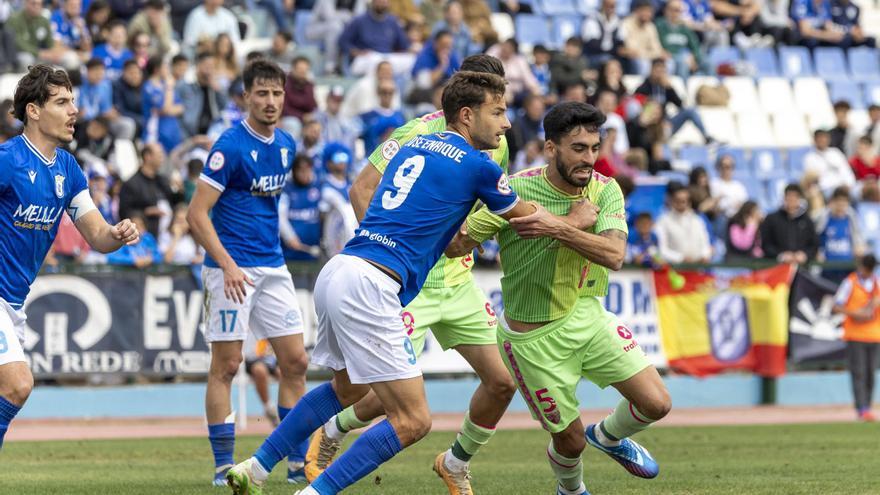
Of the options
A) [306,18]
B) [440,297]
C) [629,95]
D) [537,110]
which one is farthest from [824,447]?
[306,18]

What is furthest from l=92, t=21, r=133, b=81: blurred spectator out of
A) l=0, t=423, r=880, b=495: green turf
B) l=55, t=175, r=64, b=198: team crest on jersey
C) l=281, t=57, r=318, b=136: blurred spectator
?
l=55, t=175, r=64, b=198: team crest on jersey

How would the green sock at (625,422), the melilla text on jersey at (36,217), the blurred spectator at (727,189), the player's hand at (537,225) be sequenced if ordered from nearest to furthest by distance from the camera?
the player's hand at (537,225) < the melilla text on jersey at (36,217) < the green sock at (625,422) < the blurred spectator at (727,189)

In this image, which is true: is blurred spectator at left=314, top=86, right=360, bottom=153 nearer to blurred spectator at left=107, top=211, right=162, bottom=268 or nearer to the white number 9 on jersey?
blurred spectator at left=107, top=211, right=162, bottom=268

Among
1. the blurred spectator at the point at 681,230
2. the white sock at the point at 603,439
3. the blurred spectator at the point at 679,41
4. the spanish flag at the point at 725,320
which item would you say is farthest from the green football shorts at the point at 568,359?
the blurred spectator at the point at 679,41

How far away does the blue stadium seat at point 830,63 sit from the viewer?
28.6 m

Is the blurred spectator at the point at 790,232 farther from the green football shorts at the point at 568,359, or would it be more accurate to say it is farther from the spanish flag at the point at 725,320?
the green football shorts at the point at 568,359

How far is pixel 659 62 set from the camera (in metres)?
23.8

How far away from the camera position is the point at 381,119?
1970 cm

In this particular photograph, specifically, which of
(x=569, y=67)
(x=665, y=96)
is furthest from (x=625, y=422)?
(x=665, y=96)

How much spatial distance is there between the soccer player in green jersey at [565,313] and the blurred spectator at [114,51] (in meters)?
12.3

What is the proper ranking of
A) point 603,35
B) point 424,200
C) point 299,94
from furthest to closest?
point 603,35 → point 299,94 → point 424,200

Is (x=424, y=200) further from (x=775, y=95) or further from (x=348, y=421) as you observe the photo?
(x=775, y=95)

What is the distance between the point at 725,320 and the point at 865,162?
256 inches

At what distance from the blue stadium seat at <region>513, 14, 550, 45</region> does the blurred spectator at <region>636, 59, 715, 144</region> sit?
Answer: 8.87 ft
